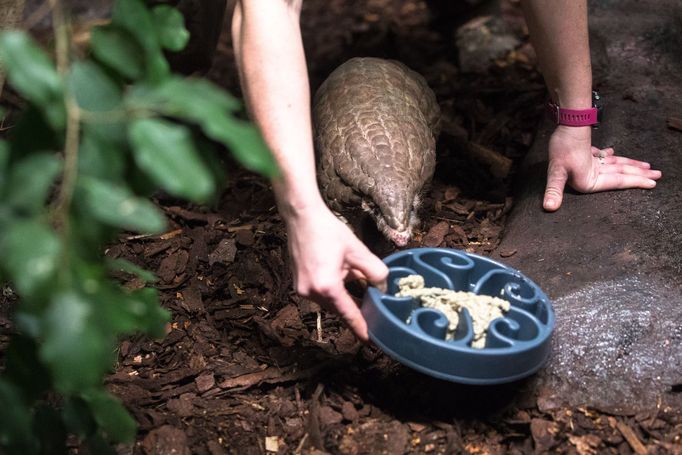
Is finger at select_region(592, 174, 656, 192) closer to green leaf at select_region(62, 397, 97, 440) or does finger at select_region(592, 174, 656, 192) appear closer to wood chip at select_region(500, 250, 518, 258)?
wood chip at select_region(500, 250, 518, 258)

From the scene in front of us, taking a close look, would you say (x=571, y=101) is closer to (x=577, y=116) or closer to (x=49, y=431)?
(x=577, y=116)

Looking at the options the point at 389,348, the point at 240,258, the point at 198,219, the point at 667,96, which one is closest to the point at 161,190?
the point at 198,219

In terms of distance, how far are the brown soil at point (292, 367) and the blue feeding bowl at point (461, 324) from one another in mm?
305

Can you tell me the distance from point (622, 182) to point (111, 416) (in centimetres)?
202

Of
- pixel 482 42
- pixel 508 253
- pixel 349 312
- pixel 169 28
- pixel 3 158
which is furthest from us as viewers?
pixel 482 42

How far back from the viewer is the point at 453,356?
6.23 feet

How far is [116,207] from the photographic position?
1.20 metres

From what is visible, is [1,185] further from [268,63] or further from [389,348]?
[389,348]

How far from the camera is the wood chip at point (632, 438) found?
212 cm

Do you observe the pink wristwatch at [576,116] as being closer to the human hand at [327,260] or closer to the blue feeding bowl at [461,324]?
the blue feeding bowl at [461,324]

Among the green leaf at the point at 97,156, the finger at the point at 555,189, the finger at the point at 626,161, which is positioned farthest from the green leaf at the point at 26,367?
the finger at the point at 626,161

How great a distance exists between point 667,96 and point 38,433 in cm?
287

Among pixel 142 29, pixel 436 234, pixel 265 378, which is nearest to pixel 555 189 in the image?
pixel 436 234

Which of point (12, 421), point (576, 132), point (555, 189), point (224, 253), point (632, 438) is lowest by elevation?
point (632, 438)
